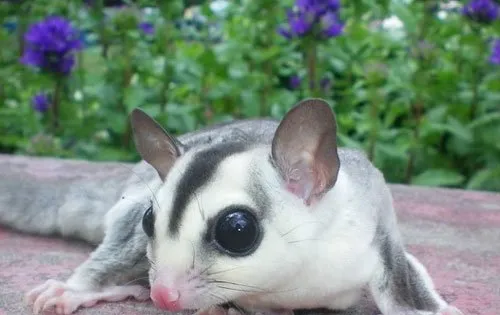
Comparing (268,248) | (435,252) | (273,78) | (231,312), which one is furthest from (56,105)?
(268,248)

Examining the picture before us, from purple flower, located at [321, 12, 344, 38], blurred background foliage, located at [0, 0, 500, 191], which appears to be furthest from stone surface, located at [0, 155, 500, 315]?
purple flower, located at [321, 12, 344, 38]

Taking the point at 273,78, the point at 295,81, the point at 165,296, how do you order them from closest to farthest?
the point at 165,296 → the point at 273,78 → the point at 295,81

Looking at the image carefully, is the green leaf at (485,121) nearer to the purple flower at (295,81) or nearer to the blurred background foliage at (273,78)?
the blurred background foliage at (273,78)

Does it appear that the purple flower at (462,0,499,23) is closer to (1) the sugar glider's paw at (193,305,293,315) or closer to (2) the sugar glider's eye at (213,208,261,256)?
(1) the sugar glider's paw at (193,305,293,315)

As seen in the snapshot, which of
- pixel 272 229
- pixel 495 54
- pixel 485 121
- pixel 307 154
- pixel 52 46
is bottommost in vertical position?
pixel 485 121

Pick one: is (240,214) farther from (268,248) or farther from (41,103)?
(41,103)

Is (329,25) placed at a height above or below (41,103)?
above

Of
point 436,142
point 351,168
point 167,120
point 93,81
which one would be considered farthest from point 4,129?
point 351,168

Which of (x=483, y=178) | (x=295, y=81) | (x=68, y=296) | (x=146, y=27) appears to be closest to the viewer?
(x=68, y=296)
